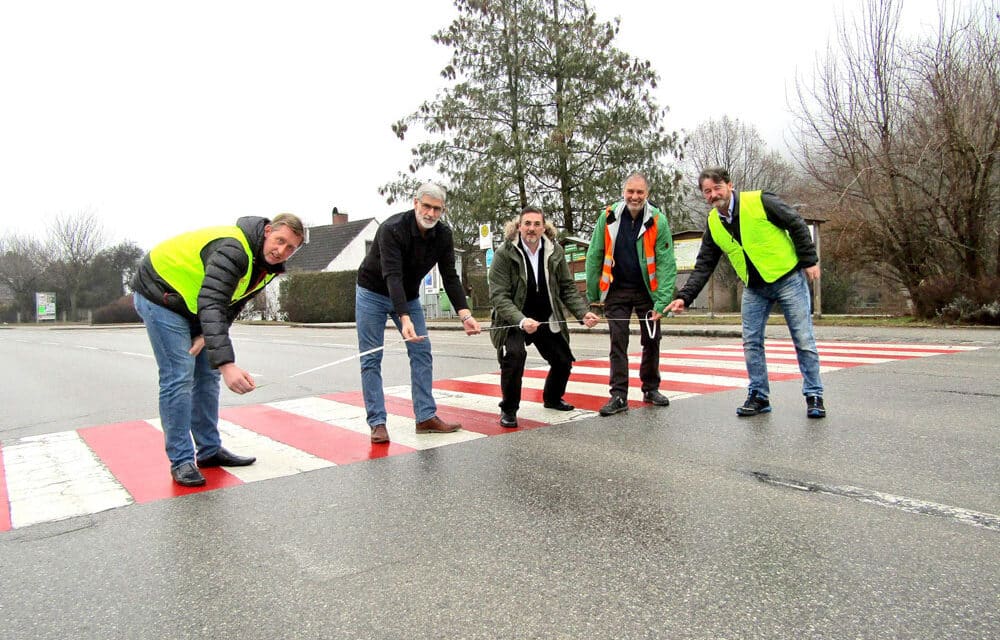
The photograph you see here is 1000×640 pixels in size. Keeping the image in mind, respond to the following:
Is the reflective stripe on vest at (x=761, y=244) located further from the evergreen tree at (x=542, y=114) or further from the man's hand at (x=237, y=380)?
the evergreen tree at (x=542, y=114)

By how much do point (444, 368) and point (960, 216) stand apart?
14.2m

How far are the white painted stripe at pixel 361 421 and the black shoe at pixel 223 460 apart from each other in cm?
105

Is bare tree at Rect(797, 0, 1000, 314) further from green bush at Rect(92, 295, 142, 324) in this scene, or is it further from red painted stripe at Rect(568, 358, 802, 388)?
green bush at Rect(92, 295, 142, 324)

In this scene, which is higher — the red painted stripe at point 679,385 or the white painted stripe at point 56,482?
the red painted stripe at point 679,385

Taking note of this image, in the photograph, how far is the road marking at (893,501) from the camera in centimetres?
296

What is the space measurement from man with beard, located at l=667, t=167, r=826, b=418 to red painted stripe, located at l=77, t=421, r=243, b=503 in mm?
3580

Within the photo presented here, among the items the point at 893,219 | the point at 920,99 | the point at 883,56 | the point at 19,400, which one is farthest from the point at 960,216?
the point at 19,400

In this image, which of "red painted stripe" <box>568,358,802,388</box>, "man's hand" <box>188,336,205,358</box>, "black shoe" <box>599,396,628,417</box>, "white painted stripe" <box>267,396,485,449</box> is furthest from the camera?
"red painted stripe" <box>568,358,802,388</box>

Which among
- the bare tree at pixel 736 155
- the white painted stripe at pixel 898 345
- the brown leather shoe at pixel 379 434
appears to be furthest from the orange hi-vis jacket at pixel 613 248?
the bare tree at pixel 736 155

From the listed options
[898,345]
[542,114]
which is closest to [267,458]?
[898,345]

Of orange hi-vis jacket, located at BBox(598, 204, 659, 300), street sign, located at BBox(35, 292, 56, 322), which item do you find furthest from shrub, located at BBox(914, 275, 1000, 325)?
street sign, located at BBox(35, 292, 56, 322)

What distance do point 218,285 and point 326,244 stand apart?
49.6 meters

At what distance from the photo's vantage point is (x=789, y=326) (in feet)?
17.9

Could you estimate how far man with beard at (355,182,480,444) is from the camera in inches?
192
